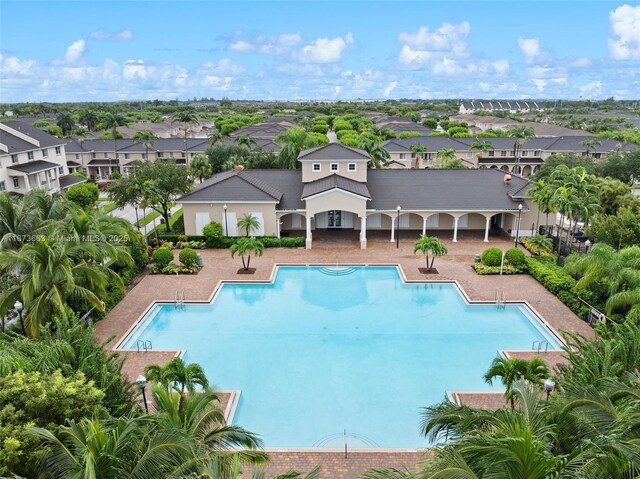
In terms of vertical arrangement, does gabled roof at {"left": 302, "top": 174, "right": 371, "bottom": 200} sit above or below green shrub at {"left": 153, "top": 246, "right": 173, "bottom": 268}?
above

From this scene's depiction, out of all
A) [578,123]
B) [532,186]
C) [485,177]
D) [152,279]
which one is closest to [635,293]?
[532,186]

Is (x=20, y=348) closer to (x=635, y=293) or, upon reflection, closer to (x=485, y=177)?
(x=635, y=293)

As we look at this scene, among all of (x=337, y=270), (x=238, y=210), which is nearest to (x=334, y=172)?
(x=238, y=210)

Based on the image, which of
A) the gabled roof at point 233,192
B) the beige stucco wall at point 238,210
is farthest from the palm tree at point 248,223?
the gabled roof at point 233,192

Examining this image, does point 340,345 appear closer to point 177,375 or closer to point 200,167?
point 177,375

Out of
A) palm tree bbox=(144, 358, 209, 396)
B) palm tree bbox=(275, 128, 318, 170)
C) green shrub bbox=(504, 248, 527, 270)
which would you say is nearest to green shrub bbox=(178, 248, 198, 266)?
palm tree bbox=(144, 358, 209, 396)

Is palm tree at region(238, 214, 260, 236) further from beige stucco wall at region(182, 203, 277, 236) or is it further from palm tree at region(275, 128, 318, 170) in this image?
palm tree at region(275, 128, 318, 170)
